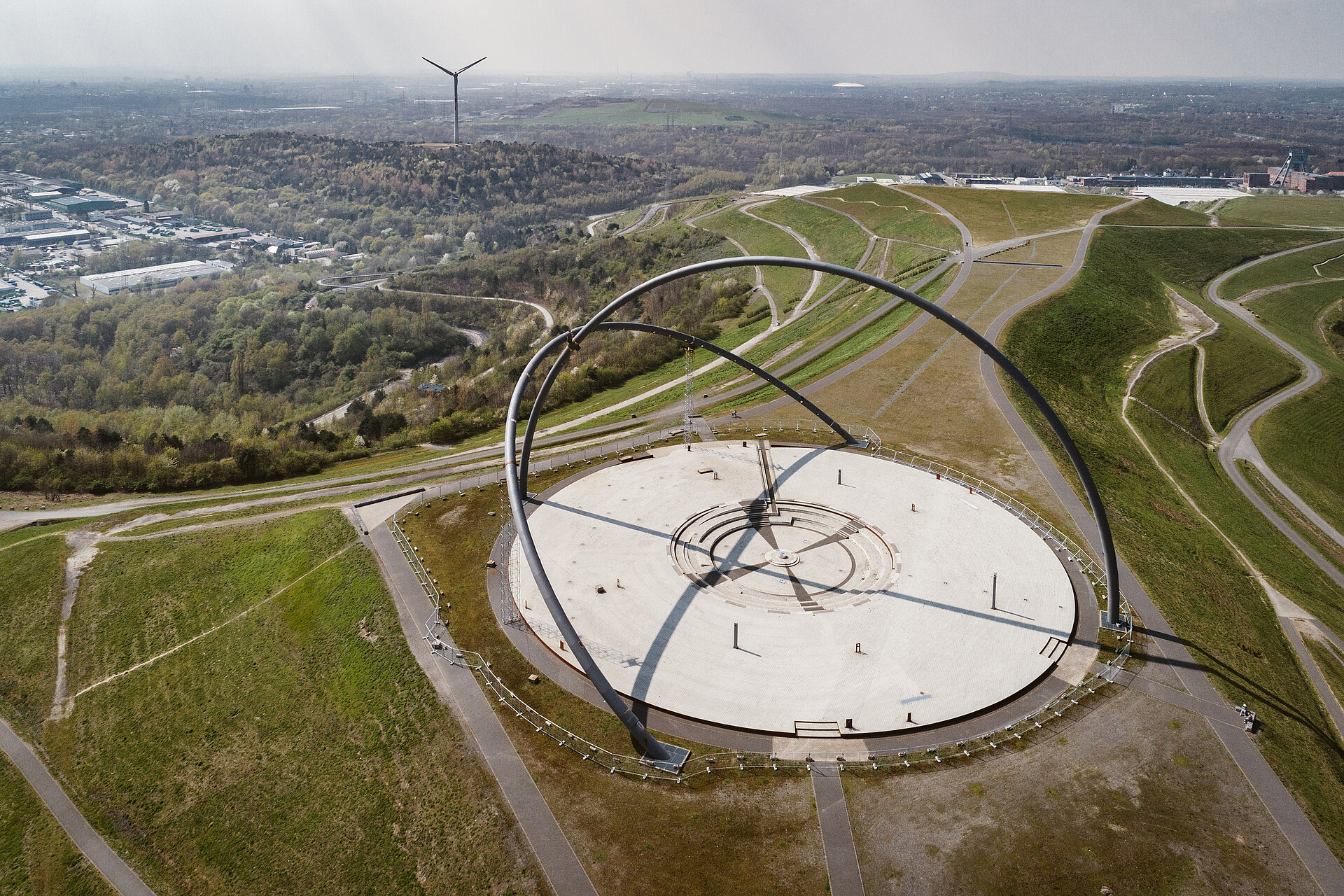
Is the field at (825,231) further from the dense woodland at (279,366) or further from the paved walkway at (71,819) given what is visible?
the paved walkway at (71,819)

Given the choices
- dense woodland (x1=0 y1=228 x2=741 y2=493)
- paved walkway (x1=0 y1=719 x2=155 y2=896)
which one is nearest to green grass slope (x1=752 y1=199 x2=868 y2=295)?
dense woodland (x1=0 y1=228 x2=741 y2=493)

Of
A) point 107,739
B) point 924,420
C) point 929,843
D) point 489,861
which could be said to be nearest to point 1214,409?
point 924,420

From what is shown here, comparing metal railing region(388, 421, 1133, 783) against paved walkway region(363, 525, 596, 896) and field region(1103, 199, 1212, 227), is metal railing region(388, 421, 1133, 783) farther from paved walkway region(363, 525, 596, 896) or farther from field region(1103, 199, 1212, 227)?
field region(1103, 199, 1212, 227)

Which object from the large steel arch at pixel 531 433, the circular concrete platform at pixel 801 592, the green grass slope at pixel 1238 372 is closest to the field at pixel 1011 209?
the green grass slope at pixel 1238 372

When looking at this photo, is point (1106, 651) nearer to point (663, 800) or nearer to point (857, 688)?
point (857, 688)

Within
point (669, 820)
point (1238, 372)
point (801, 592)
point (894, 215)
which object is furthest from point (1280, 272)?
point (669, 820)
